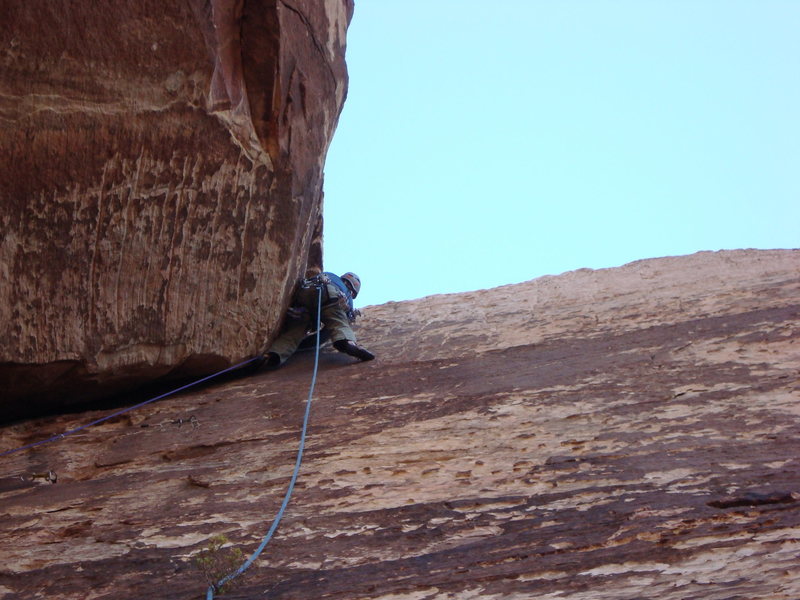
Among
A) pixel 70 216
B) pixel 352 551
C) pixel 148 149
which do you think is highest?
pixel 148 149

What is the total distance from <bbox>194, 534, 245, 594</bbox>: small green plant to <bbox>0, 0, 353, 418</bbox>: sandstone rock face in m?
2.01

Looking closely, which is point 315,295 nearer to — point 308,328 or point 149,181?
point 308,328

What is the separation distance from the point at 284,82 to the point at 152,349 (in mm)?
1978

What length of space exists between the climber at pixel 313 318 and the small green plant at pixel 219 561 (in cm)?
256

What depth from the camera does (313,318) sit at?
23.5ft

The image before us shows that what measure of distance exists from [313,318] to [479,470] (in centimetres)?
271

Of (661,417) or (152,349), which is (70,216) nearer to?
(152,349)

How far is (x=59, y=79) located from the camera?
5180 millimetres

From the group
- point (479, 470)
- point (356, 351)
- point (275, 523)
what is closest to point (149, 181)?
point (356, 351)

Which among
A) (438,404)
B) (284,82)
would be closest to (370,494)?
(438,404)

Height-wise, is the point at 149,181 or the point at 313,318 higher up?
the point at 149,181

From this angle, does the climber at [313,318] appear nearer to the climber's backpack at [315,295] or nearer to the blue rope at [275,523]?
the climber's backpack at [315,295]

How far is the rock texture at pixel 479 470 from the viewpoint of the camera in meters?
3.95

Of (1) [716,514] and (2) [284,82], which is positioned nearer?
(1) [716,514]
